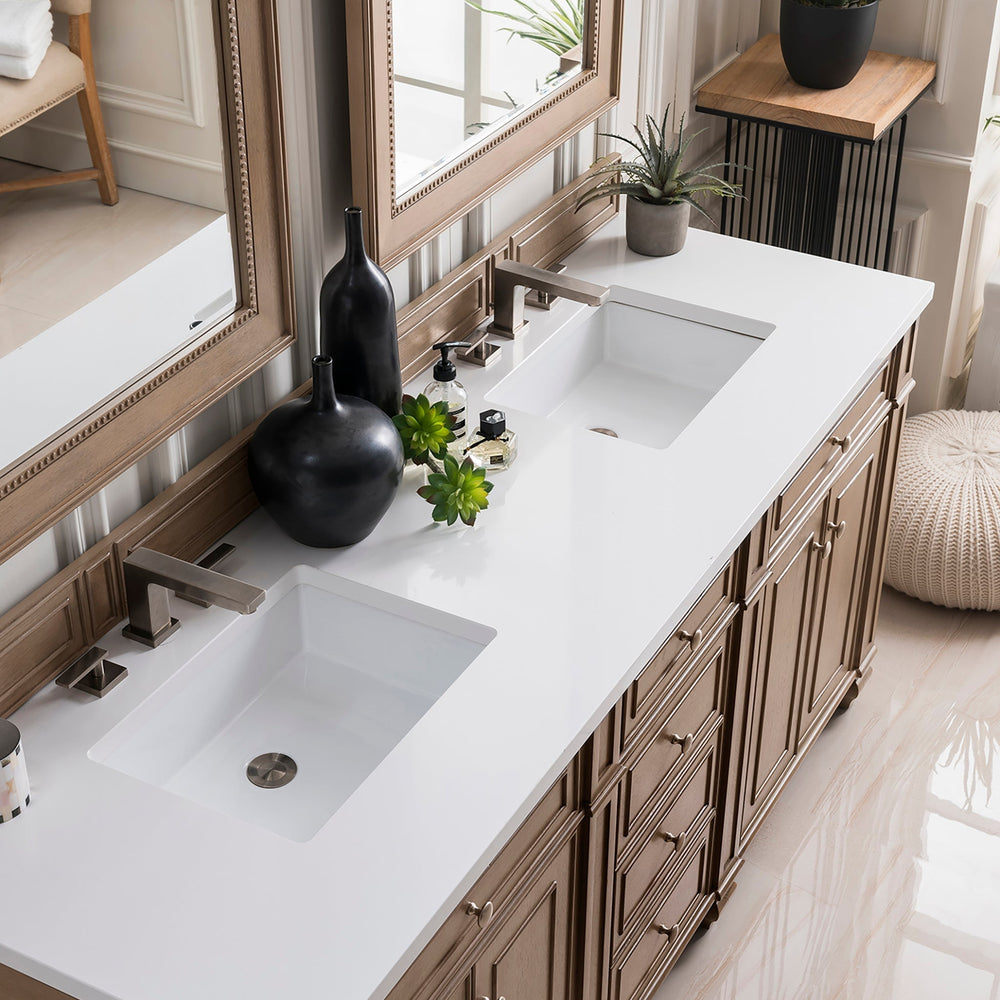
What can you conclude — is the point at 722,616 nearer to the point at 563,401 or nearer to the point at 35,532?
the point at 563,401

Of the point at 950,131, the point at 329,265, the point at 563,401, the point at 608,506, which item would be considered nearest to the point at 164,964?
the point at 608,506

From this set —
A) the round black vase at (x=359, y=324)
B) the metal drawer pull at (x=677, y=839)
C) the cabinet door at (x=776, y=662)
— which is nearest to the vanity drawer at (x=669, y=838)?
the metal drawer pull at (x=677, y=839)

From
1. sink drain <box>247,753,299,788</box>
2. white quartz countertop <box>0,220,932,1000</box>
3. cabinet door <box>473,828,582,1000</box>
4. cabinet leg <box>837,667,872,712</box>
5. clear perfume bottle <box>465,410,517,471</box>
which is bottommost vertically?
cabinet leg <box>837,667,872,712</box>

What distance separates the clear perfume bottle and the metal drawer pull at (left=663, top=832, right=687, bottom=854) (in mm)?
605

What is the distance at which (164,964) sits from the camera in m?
1.33

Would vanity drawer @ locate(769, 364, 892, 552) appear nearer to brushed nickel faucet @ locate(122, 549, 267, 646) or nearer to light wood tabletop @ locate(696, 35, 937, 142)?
light wood tabletop @ locate(696, 35, 937, 142)

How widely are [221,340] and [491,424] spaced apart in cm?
41

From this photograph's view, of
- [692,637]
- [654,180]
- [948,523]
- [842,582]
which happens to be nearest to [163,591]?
[692,637]

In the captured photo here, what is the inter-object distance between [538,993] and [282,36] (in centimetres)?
124

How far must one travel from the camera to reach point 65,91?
1.48 meters

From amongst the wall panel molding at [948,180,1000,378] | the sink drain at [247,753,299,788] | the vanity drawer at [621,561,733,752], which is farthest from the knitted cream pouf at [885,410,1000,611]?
the sink drain at [247,753,299,788]

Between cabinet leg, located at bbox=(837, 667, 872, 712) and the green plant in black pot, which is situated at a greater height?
the green plant in black pot

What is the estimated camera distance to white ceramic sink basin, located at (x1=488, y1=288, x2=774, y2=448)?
2.37 meters

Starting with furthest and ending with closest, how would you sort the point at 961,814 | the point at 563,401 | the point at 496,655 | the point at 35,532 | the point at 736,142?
the point at 736,142 < the point at 961,814 < the point at 563,401 < the point at 496,655 < the point at 35,532
